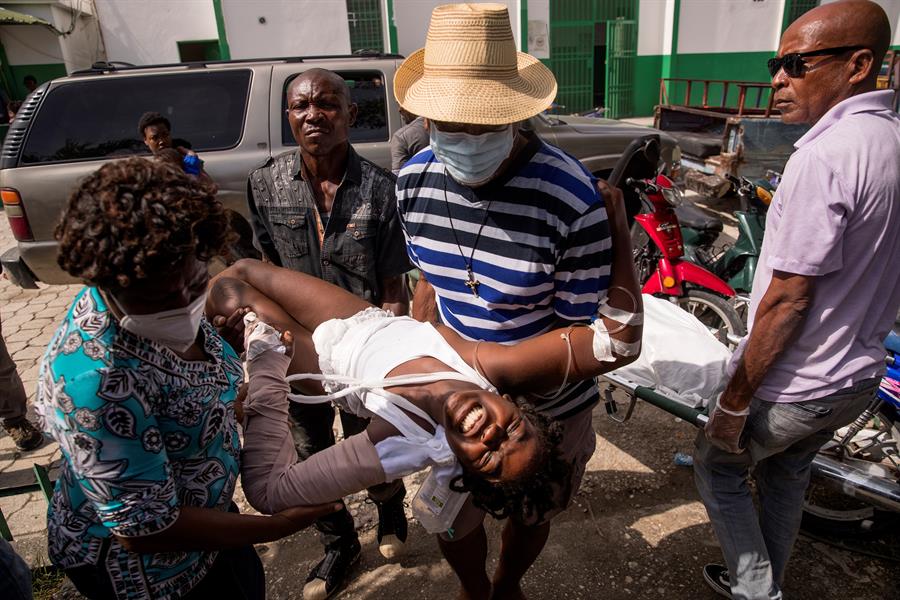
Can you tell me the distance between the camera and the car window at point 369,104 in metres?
5.19

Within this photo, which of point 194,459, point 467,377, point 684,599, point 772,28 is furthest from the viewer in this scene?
point 772,28

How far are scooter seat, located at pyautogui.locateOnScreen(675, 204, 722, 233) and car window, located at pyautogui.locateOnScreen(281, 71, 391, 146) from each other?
2624 mm

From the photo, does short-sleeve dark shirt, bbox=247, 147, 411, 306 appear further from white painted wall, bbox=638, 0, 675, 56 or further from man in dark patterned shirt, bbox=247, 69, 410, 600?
white painted wall, bbox=638, 0, 675, 56

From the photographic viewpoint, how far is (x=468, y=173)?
1.79 metres

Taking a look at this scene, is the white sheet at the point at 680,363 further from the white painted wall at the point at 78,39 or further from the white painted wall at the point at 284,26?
the white painted wall at the point at 78,39

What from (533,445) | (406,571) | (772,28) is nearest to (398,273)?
(533,445)

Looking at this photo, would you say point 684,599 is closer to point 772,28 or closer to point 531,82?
point 531,82

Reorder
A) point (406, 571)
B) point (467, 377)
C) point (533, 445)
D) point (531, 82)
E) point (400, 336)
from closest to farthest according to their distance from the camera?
point (533, 445)
point (467, 377)
point (531, 82)
point (400, 336)
point (406, 571)

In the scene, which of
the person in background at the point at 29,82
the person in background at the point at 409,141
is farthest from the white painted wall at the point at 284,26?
the person in background at the point at 409,141

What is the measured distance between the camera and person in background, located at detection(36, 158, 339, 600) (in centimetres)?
116

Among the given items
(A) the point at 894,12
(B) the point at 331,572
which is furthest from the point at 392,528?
(A) the point at 894,12

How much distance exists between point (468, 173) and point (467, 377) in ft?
2.10

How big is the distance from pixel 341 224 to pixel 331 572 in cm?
155

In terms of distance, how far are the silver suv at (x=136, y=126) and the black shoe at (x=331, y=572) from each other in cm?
309
